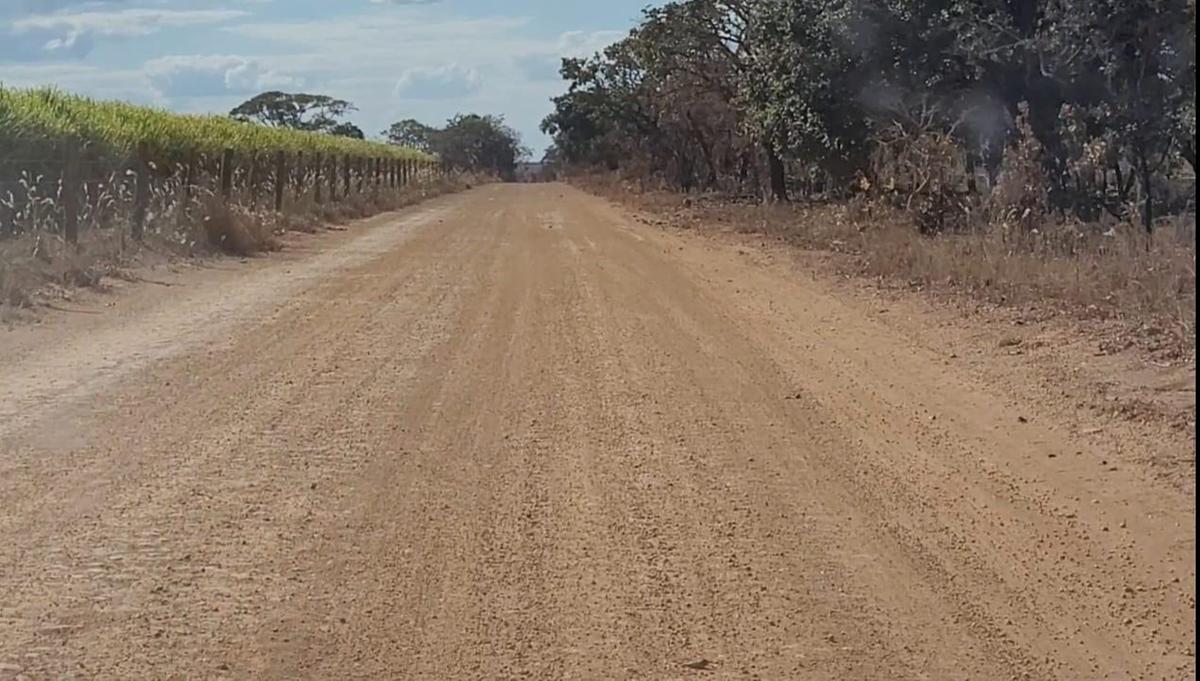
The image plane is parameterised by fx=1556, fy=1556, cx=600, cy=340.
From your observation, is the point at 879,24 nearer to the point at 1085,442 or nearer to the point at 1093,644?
the point at 1085,442

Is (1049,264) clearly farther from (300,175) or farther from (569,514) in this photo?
(300,175)

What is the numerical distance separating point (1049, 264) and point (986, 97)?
5978mm

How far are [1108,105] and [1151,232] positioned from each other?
2.14 m

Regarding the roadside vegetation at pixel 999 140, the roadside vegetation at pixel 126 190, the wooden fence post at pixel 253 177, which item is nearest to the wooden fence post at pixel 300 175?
the roadside vegetation at pixel 126 190

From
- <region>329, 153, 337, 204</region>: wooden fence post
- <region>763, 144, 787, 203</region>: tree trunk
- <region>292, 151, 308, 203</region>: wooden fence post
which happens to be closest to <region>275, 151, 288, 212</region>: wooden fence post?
<region>292, 151, 308, 203</region>: wooden fence post

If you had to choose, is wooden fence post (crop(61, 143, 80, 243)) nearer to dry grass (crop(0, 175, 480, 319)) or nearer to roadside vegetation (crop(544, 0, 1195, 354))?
dry grass (crop(0, 175, 480, 319))

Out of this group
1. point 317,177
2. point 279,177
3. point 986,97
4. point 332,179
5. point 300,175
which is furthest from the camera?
point 332,179

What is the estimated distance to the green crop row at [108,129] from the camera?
20359mm

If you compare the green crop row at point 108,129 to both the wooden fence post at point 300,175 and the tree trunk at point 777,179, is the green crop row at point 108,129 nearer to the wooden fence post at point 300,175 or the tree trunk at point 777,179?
the wooden fence post at point 300,175

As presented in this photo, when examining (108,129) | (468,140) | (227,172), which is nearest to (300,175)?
(227,172)

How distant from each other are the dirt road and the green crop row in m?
8.33

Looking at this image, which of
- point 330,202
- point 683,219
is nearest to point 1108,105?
point 683,219

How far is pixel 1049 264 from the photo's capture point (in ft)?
49.5

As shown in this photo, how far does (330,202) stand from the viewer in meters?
36.3
